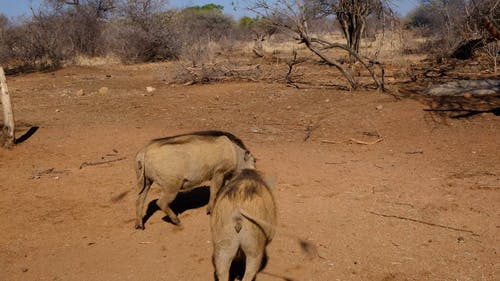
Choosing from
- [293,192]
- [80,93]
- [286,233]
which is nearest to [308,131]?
[293,192]

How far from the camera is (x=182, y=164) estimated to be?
15.8 feet

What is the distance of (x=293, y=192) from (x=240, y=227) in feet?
8.54

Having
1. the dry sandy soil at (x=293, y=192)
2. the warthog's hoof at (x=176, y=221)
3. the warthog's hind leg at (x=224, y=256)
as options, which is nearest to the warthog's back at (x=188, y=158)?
the warthog's hoof at (x=176, y=221)

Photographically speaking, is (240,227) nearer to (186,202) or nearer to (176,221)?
(176,221)

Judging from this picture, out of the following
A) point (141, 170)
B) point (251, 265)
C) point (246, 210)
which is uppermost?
point (246, 210)

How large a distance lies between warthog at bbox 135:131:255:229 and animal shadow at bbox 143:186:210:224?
0.37 m

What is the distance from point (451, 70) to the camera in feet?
48.8

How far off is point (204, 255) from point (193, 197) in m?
1.72

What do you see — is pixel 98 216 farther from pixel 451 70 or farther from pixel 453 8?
pixel 453 8

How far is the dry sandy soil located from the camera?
423 cm

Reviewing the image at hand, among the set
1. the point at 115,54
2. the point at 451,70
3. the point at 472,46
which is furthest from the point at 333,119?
the point at 115,54

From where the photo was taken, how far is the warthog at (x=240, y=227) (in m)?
3.33

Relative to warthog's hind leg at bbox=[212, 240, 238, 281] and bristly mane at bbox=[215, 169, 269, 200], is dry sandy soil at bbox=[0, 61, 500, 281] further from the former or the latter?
bristly mane at bbox=[215, 169, 269, 200]

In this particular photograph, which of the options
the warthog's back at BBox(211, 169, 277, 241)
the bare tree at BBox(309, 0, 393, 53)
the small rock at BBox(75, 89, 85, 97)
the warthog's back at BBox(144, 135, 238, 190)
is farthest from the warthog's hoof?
the bare tree at BBox(309, 0, 393, 53)
